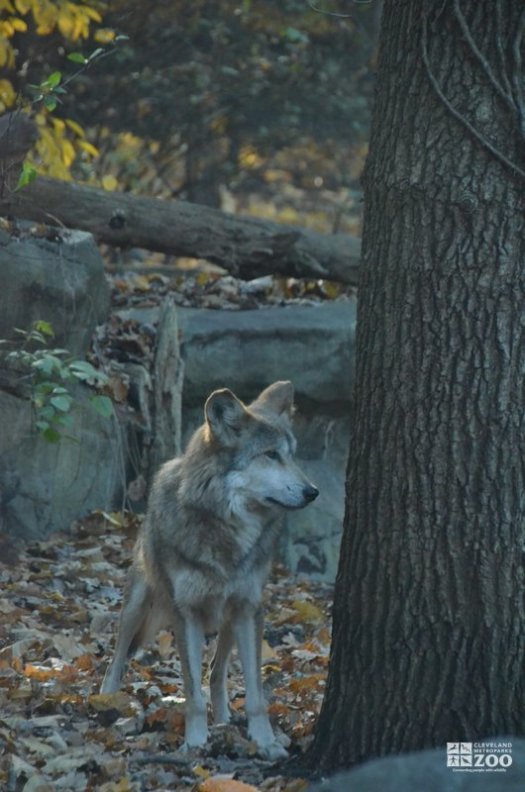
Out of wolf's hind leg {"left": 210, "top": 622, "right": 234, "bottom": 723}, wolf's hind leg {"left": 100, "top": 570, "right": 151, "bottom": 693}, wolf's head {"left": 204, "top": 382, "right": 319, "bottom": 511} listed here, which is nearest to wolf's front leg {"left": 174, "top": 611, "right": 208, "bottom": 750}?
wolf's hind leg {"left": 210, "top": 622, "right": 234, "bottom": 723}

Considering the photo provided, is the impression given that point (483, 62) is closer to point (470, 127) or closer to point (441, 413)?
point (470, 127)

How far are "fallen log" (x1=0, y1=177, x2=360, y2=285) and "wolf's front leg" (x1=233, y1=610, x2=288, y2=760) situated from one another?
6.38 m

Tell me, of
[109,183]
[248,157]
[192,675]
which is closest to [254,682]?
[192,675]

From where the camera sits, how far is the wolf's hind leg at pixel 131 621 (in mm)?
7059

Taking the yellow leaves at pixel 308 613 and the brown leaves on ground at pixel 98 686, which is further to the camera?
the yellow leaves at pixel 308 613

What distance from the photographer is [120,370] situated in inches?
454

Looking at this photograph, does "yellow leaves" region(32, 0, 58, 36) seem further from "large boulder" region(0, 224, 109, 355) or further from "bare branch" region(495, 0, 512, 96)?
"bare branch" region(495, 0, 512, 96)

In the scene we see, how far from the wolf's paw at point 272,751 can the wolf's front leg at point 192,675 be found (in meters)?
0.30

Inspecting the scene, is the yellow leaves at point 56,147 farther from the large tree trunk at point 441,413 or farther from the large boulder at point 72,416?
the large tree trunk at point 441,413

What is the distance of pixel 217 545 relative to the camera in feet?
21.8

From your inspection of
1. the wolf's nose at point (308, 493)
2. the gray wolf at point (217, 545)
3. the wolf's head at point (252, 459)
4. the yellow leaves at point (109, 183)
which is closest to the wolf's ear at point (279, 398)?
the gray wolf at point (217, 545)

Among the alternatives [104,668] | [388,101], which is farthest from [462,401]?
[104,668]

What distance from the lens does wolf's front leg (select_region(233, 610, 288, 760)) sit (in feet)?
19.8

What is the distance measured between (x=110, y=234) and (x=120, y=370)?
5.83ft
